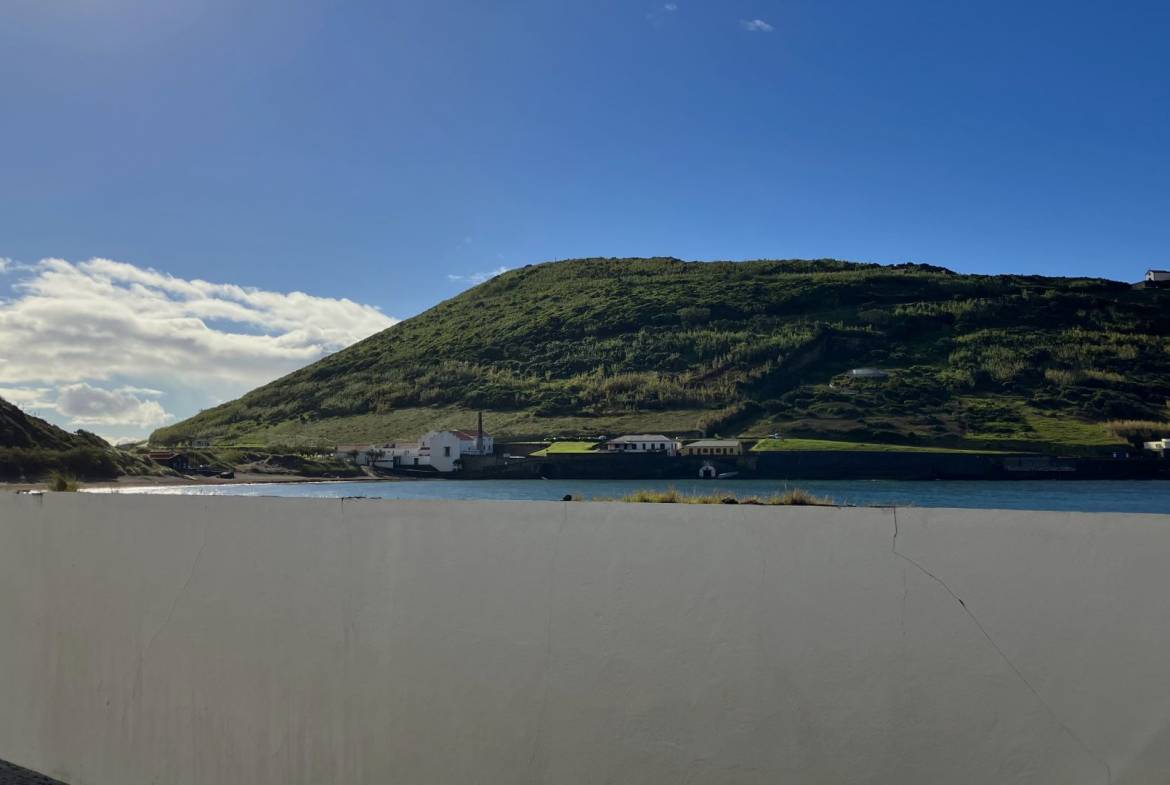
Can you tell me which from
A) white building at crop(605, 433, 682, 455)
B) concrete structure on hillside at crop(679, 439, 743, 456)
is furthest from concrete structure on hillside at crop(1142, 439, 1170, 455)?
white building at crop(605, 433, 682, 455)

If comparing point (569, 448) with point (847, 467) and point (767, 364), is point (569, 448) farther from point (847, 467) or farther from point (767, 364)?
point (767, 364)

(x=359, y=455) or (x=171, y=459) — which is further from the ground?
(x=359, y=455)

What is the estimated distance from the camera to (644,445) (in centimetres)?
6475

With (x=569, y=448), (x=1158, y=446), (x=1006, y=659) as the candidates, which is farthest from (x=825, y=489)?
(x=1006, y=659)

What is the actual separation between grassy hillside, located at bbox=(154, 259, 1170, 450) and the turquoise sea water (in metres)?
6.76

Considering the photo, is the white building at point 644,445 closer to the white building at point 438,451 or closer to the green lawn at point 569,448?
the green lawn at point 569,448

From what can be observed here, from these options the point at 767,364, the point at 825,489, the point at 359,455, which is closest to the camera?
the point at 825,489

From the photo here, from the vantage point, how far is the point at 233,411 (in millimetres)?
100250

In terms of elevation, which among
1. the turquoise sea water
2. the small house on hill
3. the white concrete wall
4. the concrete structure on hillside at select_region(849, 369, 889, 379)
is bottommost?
the turquoise sea water

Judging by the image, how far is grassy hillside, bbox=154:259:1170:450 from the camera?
233 ft

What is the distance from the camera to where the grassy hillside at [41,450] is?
80.3 ft

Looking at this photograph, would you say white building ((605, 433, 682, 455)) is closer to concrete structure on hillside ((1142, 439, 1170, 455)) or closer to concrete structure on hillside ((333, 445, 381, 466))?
concrete structure on hillside ((333, 445, 381, 466))

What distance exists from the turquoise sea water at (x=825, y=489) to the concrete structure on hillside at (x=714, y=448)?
9.63ft

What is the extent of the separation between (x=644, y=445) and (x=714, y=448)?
4659mm
